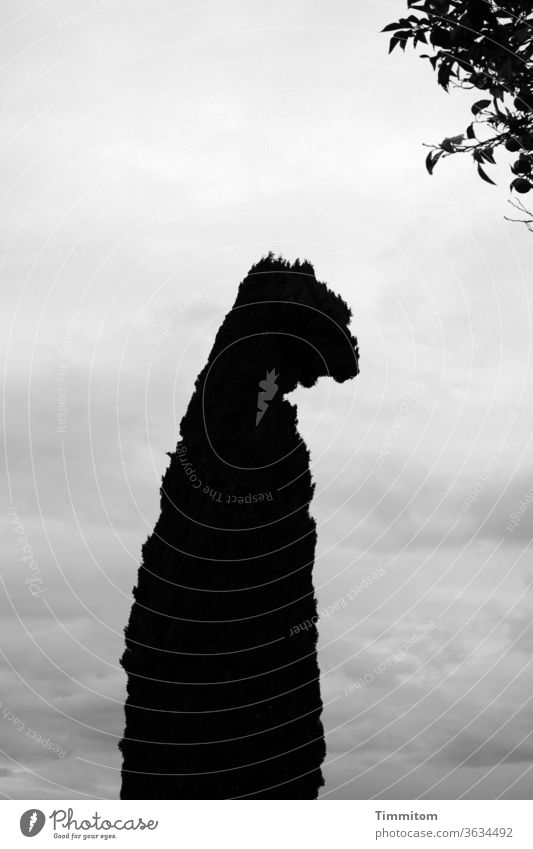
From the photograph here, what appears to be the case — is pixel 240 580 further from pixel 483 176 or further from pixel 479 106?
pixel 479 106

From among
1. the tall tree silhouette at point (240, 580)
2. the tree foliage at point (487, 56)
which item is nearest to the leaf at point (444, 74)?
the tree foliage at point (487, 56)

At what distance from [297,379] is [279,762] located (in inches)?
273

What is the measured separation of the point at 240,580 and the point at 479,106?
944 centimetres

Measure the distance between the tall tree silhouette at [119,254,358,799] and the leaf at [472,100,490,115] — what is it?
8607mm

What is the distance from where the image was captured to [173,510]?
1464 cm

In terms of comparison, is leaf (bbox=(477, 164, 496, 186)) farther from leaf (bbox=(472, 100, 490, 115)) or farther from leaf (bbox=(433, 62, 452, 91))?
leaf (bbox=(433, 62, 452, 91))

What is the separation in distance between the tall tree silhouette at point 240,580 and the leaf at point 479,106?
8.61 meters

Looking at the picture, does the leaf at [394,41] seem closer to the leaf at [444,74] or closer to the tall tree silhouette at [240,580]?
the leaf at [444,74]

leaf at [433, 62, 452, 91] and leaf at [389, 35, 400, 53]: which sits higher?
leaf at [389, 35, 400, 53]

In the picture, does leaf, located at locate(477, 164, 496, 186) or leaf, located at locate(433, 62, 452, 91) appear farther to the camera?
leaf, located at locate(433, 62, 452, 91)

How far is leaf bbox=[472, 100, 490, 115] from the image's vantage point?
6543 mm

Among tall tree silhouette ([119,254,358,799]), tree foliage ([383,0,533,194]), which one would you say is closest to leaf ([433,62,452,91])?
tree foliage ([383,0,533,194])

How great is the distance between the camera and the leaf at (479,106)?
6.54 meters

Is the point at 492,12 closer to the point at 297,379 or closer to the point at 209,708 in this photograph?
the point at 297,379
